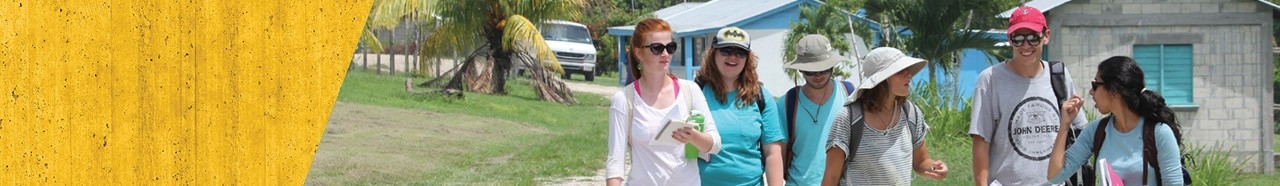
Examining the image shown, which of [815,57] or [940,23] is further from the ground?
[940,23]

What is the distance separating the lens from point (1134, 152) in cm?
493

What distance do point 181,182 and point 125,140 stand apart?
224 millimetres

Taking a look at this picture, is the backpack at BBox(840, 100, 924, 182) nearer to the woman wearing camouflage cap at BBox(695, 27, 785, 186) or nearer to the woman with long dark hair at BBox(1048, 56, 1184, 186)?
the woman wearing camouflage cap at BBox(695, 27, 785, 186)

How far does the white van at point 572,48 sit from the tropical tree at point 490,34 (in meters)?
11.5

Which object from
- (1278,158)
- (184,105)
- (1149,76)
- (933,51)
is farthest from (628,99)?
(1278,158)

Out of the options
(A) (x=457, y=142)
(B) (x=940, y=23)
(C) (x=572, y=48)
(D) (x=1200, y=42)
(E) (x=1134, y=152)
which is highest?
(C) (x=572, y=48)

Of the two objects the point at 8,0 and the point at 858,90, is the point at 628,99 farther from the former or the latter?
the point at 8,0

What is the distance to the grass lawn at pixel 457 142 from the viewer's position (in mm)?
12227

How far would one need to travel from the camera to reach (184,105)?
5.56m

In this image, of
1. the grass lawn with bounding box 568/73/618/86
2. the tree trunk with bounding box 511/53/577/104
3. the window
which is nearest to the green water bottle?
the window

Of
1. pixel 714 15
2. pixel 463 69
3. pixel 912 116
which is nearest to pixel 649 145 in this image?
pixel 912 116

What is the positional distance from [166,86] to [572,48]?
107ft

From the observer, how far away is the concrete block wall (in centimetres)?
1944

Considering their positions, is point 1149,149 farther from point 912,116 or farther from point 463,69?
point 463,69
